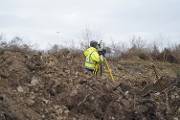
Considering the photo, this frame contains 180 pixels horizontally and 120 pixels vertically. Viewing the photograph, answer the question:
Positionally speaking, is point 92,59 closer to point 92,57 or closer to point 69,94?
point 92,57

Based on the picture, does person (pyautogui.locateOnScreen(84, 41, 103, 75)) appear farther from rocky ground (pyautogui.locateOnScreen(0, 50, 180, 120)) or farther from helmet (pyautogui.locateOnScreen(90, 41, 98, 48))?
rocky ground (pyautogui.locateOnScreen(0, 50, 180, 120))

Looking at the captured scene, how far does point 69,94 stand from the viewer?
43.4 ft

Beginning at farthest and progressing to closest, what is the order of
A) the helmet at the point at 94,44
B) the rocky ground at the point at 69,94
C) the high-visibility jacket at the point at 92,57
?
the helmet at the point at 94,44
the high-visibility jacket at the point at 92,57
the rocky ground at the point at 69,94

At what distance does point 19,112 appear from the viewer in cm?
1163

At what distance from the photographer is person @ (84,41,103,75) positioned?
14547 millimetres

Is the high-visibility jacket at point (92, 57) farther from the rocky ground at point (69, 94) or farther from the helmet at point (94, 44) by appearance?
the rocky ground at point (69, 94)

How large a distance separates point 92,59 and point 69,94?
5.87ft

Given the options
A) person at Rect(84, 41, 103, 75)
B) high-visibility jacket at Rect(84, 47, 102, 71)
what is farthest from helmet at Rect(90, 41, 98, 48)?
high-visibility jacket at Rect(84, 47, 102, 71)

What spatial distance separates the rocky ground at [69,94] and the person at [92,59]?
0.33 meters

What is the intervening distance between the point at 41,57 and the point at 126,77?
11.7 feet

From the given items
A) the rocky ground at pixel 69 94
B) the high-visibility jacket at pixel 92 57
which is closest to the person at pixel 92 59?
the high-visibility jacket at pixel 92 57

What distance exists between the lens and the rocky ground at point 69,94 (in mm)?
12445

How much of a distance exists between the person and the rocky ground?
0.33m

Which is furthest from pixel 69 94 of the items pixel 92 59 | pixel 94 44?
pixel 94 44
